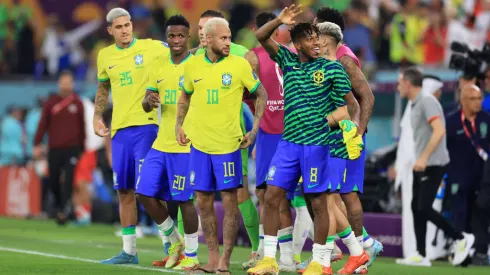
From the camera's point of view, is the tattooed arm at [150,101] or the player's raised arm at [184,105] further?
the tattooed arm at [150,101]

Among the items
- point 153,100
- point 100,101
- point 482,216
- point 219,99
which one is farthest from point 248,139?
point 482,216

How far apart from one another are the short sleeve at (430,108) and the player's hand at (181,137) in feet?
14.1

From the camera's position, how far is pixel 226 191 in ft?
39.4

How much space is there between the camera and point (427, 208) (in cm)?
1540

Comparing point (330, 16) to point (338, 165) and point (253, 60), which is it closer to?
point (253, 60)

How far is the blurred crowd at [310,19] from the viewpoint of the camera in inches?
888

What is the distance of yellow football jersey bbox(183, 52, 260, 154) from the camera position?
11977 millimetres

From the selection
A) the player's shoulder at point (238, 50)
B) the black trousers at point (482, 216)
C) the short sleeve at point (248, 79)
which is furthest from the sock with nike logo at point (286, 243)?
the black trousers at point (482, 216)

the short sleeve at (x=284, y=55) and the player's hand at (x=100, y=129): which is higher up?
the short sleeve at (x=284, y=55)

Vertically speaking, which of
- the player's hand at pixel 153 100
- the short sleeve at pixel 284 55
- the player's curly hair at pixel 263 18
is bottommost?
the player's hand at pixel 153 100

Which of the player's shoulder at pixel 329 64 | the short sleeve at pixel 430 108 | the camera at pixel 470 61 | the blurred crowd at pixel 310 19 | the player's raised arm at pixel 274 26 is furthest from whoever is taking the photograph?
the blurred crowd at pixel 310 19

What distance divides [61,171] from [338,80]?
1192 centimetres

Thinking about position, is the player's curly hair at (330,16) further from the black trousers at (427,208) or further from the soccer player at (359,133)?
the black trousers at (427,208)

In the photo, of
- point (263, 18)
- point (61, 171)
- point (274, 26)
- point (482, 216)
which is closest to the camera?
point (274, 26)
